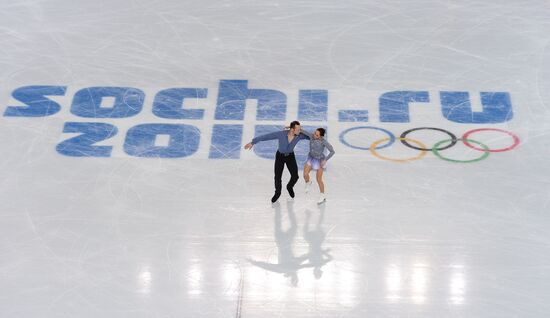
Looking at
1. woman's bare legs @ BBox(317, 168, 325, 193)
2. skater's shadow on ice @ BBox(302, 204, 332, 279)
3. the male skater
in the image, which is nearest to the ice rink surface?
skater's shadow on ice @ BBox(302, 204, 332, 279)

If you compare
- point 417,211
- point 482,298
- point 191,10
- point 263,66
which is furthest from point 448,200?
point 191,10

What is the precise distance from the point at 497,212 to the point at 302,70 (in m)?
5.90

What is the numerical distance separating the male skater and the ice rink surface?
0.40 metres

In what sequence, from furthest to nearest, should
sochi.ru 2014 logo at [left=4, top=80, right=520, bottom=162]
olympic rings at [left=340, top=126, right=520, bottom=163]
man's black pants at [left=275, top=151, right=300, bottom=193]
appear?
1. sochi.ru 2014 logo at [left=4, top=80, right=520, bottom=162]
2. olympic rings at [left=340, top=126, right=520, bottom=163]
3. man's black pants at [left=275, top=151, right=300, bottom=193]

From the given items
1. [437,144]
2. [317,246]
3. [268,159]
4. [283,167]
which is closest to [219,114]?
[268,159]

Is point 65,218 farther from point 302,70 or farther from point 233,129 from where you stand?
point 302,70

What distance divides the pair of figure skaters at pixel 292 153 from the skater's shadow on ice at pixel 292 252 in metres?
0.45

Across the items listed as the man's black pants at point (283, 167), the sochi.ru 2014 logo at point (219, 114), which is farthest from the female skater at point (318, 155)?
the sochi.ru 2014 logo at point (219, 114)

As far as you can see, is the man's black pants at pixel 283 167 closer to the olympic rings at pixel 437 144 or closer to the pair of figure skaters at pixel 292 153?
the pair of figure skaters at pixel 292 153

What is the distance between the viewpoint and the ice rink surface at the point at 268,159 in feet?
48.3

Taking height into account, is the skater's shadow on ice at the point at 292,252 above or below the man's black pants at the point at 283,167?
below

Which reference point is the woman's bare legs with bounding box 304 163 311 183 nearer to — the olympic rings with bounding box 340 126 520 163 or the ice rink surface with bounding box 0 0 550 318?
the ice rink surface with bounding box 0 0 550 318

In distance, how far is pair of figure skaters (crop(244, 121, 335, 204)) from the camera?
15953 millimetres

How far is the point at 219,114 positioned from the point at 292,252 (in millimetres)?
4623
